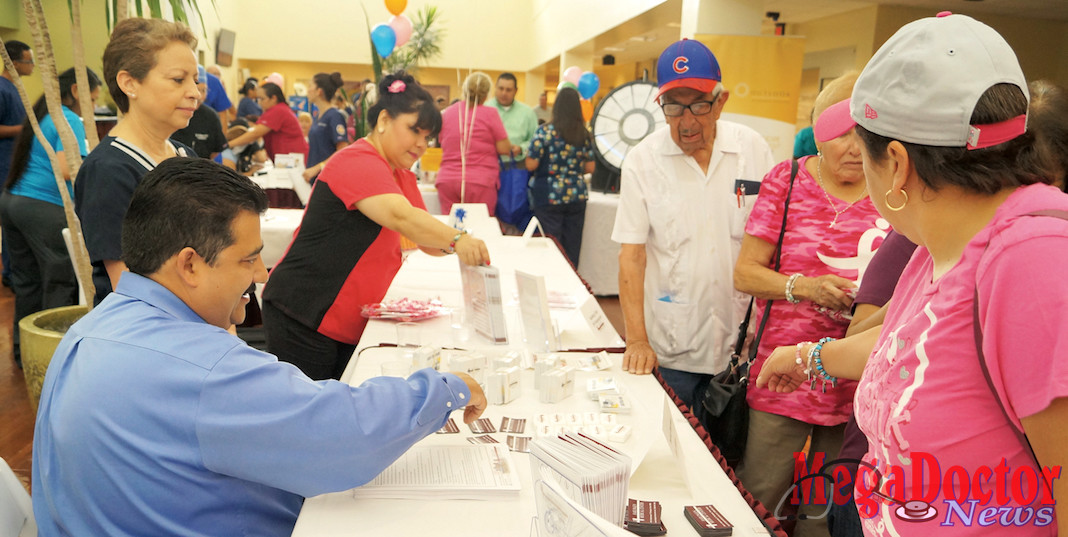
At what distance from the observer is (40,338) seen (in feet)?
7.95

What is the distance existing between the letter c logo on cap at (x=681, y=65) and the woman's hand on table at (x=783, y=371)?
0.89m

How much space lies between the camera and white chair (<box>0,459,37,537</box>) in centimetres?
123

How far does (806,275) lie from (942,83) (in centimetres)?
113

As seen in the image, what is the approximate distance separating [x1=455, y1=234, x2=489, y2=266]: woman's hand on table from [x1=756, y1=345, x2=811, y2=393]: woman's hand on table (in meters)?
0.91

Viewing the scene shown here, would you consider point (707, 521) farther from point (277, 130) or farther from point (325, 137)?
point (277, 130)

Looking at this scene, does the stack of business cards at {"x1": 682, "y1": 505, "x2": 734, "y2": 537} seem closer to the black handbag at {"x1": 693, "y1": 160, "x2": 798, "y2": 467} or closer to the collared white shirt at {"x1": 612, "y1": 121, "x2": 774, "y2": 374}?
the black handbag at {"x1": 693, "y1": 160, "x2": 798, "y2": 467}

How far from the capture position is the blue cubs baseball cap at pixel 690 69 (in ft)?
6.79

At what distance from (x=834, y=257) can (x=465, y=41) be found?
17.5 metres

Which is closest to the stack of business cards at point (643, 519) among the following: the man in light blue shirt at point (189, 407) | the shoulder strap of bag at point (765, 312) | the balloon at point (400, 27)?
the man in light blue shirt at point (189, 407)

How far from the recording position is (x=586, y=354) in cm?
212

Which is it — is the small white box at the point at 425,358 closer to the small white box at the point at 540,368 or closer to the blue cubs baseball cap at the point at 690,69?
the small white box at the point at 540,368

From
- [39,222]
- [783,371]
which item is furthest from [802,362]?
[39,222]

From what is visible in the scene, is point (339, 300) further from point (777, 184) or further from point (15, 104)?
point (15, 104)

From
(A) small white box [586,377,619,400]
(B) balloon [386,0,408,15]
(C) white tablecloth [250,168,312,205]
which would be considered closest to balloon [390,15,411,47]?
(B) balloon [386,0,408,15]
